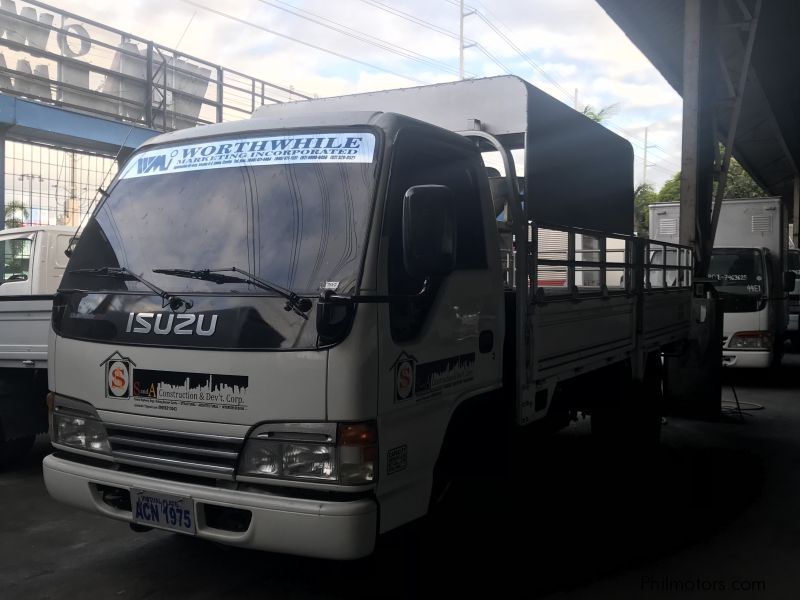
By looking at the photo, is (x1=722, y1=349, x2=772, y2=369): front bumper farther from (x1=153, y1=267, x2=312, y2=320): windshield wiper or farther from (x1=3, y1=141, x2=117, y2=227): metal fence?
(x1=3, y1=141, x2=117, y2=227): metal fence

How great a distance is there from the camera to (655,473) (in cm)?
594

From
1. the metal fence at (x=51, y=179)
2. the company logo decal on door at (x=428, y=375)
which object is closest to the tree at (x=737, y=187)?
the metal fence at (x=51, y=179)

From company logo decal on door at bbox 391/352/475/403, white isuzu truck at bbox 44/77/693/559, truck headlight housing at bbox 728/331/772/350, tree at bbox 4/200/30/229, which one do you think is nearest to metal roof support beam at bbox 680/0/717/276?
truck headlight housing at bbox 728/331/772/350

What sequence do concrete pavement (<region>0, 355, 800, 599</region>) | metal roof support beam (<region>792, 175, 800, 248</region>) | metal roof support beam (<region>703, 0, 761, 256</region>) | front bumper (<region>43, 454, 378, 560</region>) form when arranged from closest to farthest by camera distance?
front bumper (<region>43, 454, 378, 560</region>) → concrete pavement (<region>0, 355, 800, 599</region>) → metal roof support beam (<region>703, 0, 761, 256</region>) → metal roof support beam (<region>792, 175, 800, 248</region>)

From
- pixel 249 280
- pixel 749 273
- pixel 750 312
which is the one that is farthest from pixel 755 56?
pixel 249 280

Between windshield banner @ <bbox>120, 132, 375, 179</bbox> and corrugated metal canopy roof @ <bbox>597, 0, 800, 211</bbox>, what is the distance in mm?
8606

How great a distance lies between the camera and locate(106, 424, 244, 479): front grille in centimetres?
283

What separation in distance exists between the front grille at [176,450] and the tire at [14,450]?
309 cm

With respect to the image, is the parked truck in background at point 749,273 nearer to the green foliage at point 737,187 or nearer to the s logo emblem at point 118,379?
the s logo emblem at point 118,379

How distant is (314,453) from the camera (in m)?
2.73

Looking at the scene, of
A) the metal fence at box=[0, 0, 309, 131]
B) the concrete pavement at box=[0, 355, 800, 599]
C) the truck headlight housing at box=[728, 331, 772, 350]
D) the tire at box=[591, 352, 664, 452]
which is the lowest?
the concrete pavement at box=[0, 355, 800, 599]

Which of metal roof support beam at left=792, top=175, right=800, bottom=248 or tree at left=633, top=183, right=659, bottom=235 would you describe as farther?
tree at left=633, top=183, right=659, bottom=235

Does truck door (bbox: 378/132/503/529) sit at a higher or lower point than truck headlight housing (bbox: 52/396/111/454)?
higher

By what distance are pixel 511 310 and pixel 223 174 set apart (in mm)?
1592
